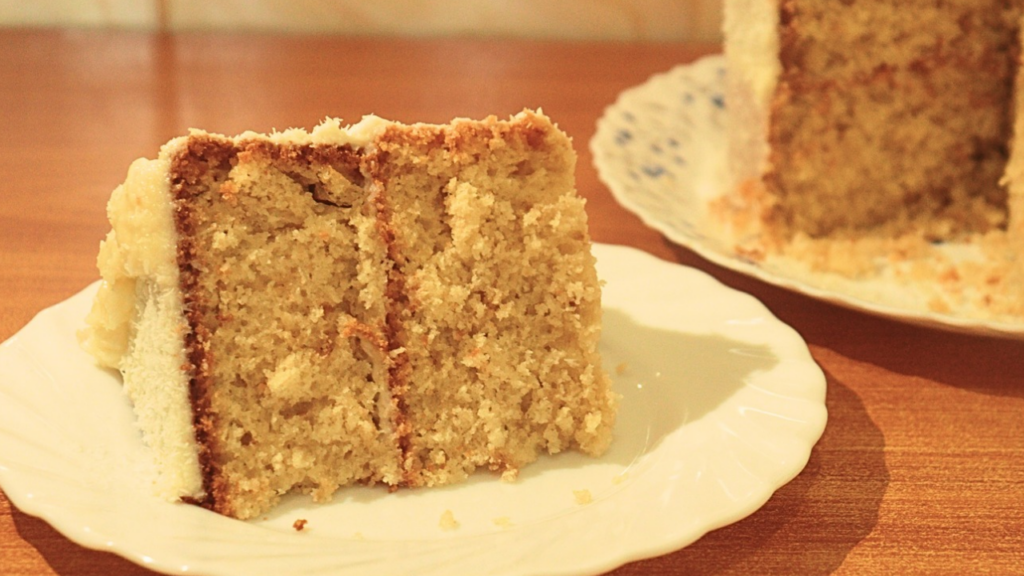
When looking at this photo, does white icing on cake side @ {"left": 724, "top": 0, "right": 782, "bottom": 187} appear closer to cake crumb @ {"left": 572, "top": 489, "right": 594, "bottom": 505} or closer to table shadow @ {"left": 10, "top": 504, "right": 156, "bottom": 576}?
cake crumb @ {"left": 572, "top": 489, "right": 594, "bottom": 505}

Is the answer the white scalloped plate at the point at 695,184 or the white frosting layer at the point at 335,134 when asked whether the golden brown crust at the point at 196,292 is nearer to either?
the white frosting layer at the point at 335,134

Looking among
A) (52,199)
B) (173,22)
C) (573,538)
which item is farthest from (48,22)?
(573,538)

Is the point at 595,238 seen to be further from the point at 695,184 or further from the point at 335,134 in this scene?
the point at 335,134

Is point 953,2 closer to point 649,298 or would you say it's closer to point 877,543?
point 649,298

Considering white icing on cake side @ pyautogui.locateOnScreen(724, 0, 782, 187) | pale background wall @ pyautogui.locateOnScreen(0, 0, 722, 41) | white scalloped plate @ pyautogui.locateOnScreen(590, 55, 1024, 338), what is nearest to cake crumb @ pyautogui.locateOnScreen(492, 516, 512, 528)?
white scalloped plate @ pyautogui.locateOnScreen(590, 55, 1024, 338)

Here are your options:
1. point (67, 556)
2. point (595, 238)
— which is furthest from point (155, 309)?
point (595, 238)
